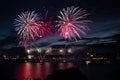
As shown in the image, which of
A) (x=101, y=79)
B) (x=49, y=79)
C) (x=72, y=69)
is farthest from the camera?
(x=101, y=79)

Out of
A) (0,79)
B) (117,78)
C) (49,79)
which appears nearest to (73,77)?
(49,79)

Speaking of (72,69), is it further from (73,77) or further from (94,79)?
(94,79)

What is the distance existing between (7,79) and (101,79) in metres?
46.1

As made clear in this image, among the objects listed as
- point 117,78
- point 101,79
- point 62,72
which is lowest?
point 101,79

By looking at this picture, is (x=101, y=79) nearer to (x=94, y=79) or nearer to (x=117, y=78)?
(x=94, y=79)

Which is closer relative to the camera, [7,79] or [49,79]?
[49,79]

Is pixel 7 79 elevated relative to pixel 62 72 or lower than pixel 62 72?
lower

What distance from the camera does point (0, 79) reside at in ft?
375

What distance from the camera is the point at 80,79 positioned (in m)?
16.0

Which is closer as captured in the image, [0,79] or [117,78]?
[117,78]

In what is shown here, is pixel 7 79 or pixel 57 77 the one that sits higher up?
pixel 57 77

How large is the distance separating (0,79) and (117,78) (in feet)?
331

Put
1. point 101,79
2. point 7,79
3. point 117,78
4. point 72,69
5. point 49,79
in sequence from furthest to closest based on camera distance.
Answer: point 7,79
point 101,79
point 117,78
point 72,69
point 49,79

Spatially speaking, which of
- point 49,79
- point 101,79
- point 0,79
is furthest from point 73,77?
point 0,79
